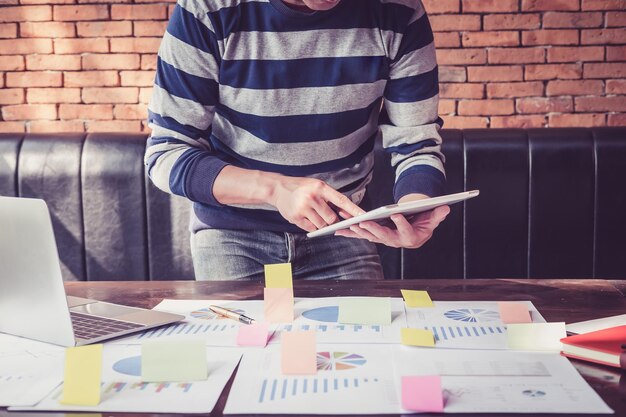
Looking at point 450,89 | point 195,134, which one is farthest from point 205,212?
point 450,89

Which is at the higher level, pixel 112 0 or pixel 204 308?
pixel 112 0

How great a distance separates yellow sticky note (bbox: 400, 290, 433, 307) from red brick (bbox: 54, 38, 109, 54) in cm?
185

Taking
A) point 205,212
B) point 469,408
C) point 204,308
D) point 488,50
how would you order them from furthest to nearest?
point 488,50
point 205,212
point 204,308
point 469,408

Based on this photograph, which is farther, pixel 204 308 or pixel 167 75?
pixel 167 75

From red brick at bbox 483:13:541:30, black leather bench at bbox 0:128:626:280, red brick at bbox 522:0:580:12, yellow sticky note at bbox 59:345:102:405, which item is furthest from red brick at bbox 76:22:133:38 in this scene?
yellow sticky note at bbox 59:345:102:405

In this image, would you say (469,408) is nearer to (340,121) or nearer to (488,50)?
(340,121)

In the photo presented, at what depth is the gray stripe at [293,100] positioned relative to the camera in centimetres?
140

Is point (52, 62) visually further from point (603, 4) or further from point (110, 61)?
point (603, 4)

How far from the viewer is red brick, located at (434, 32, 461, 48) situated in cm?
246

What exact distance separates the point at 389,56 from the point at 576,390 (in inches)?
36.1

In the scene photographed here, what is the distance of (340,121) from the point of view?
145 centimetres

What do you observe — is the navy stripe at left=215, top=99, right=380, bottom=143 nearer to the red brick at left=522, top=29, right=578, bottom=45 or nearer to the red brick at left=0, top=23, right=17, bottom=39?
the red brick at left=522, top=29, right=578, bottom=45

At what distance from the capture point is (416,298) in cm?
115

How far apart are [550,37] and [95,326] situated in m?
2.05
